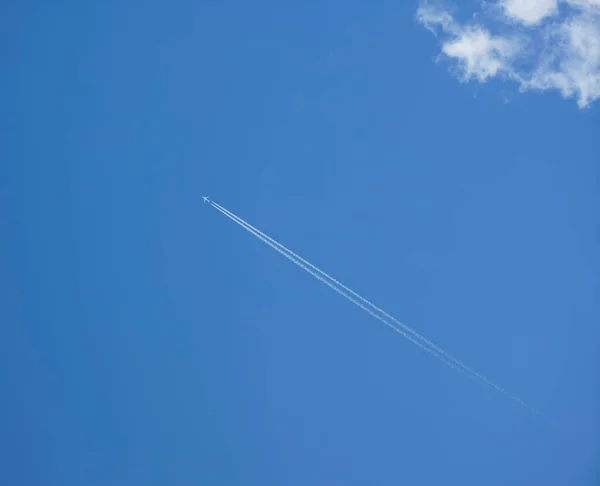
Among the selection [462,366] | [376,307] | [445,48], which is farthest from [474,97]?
[462,366]

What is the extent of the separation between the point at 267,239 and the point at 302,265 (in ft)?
6.98

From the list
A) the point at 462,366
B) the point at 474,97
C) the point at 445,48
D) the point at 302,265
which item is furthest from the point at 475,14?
the point at 462,366

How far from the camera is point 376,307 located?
78.3 feet

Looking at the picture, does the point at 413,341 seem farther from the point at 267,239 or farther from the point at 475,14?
the point at 475,14

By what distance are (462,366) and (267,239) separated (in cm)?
→ 1112

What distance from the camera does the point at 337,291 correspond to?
78.6ft

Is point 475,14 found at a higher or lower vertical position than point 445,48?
higher

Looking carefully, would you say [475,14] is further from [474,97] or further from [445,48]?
[474,97]

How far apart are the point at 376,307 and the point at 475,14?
1497 centimetres

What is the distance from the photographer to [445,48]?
23922 mm

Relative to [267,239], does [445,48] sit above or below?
above

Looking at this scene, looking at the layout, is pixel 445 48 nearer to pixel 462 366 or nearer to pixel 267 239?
pixel 267 239

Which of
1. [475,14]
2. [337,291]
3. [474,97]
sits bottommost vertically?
[337,291]

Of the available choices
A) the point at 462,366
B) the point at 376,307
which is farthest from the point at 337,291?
the point at 462,366
